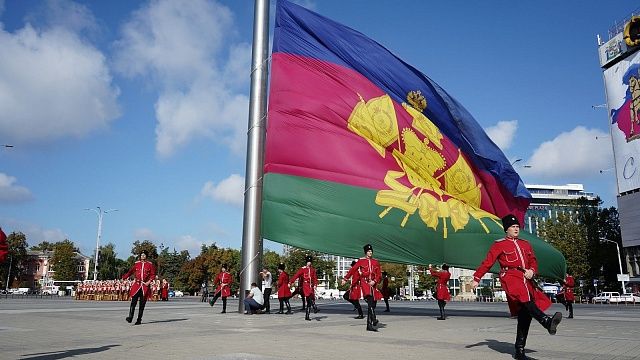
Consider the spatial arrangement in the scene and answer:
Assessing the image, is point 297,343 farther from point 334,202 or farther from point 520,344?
point 334,202

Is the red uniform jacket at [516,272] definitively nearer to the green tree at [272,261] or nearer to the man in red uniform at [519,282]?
the man in red uniform at [519,282]

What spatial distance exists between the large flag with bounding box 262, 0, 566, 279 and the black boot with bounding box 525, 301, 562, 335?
8.52 m

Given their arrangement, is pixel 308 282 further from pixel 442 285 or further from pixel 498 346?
pixel 498 346

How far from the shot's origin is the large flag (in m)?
16.8

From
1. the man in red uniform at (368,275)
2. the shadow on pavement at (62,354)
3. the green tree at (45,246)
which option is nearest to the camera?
the shadow on pavement at (62,354)

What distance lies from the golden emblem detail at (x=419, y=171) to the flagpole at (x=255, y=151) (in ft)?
12.4

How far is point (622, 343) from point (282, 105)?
1201 cm

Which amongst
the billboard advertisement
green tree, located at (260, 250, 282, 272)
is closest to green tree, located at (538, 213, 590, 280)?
the billboard advertisement

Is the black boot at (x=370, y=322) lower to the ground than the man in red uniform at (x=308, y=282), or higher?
lower

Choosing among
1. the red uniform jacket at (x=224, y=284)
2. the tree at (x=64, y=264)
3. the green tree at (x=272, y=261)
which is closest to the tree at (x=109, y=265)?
the tree at (x=64, y=264)

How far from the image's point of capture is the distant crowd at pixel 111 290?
132ft

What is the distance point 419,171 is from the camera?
18.6 meters

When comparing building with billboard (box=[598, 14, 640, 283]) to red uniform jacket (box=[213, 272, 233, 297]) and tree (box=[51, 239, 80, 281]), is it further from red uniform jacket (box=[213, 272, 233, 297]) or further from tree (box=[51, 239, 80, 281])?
tree (box=[51, 239, 80, 281])

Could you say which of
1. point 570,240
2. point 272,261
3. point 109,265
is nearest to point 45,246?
point 109,265
